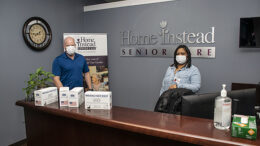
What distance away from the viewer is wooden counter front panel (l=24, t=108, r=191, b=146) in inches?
48.9

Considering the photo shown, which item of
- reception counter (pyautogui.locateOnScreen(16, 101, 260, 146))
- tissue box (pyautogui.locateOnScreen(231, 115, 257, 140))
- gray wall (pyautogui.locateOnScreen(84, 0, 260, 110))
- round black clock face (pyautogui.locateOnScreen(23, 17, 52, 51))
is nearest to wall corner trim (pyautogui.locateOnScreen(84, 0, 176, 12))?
gray wall (pyautogui.locateOnScreen(84, 0, 260, 110))

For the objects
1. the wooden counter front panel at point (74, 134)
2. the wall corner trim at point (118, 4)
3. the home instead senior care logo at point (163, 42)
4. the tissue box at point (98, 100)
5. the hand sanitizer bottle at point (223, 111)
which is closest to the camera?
the hand sanitizer bottle at point (223, 111)

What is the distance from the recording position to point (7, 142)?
3.05 metres

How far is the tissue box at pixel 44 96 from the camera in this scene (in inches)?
63.0

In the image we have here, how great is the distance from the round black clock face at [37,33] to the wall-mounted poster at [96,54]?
0.48 metres

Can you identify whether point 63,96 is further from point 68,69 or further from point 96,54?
point 96,54

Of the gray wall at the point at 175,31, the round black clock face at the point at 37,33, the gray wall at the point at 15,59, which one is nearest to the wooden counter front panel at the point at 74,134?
the gray wall at the point at 15,59

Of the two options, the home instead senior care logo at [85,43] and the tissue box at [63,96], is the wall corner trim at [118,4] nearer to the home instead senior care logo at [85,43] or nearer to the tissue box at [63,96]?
the home instead senior care logo at [85,43]

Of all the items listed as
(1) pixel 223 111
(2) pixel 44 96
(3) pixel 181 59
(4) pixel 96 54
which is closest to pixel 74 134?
(2) pixel 44 96

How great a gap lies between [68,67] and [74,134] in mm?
1536

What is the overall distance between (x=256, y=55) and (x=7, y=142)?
3.77 meters

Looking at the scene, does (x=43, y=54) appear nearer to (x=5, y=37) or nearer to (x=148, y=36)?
(x=5, y=37)

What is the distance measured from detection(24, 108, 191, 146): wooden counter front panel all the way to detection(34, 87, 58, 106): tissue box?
113mm

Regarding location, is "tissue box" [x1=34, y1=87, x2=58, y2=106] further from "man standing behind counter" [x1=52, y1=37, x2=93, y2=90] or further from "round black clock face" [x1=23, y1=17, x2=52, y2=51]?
"round black clock face" [x1=23, y1=17, x2=52, y2=51]
